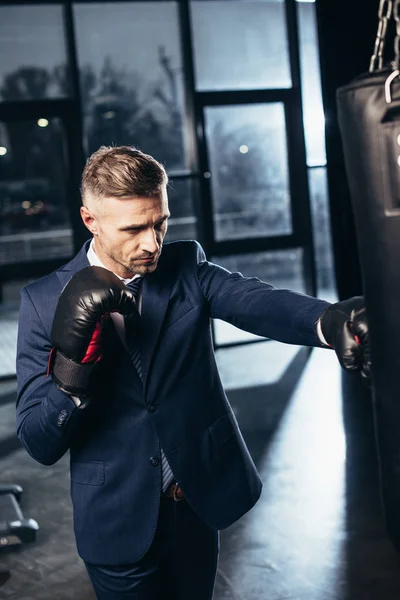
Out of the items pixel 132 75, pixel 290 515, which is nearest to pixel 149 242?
pixel 290 515

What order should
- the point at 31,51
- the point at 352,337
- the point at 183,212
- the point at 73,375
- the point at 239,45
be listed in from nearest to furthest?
the point at 352,337 < the point at 73,375 < the point at 31,51 < the point at 239,45 < the point at 183,212

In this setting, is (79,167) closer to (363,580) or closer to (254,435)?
(254,435)

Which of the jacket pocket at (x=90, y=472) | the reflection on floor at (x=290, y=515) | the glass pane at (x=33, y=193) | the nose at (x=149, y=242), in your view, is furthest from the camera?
the glass pane at (x=33, y=193)

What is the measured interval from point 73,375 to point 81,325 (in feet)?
0.32

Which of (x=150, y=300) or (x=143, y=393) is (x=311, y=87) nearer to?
(x=150, y=300)

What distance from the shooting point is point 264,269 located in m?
7.07

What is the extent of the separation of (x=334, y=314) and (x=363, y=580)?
5.50 ft

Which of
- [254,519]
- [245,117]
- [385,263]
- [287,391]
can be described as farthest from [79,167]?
[385,263]

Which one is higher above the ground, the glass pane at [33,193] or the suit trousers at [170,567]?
the glass pane at [33,193]

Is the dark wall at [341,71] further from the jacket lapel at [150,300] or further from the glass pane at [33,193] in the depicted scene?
the jacket lapel at [150,300]

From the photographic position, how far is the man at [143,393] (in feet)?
5.13

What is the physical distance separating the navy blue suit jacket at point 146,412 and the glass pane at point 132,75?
4.90 meters

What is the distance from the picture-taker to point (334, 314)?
147cm

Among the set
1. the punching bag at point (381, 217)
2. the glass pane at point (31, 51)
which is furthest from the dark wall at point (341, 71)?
the punching bag at point (381, 217)
